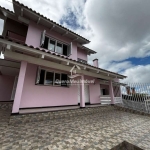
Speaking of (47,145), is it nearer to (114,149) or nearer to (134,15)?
(114,149)

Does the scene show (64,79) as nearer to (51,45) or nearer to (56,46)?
(56,46)

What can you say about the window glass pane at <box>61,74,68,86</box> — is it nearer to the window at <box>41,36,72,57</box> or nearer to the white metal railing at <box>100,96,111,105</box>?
the window at <box>41,36,72,57</box>

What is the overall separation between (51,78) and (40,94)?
4.67ft

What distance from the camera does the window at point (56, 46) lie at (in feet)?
22.4

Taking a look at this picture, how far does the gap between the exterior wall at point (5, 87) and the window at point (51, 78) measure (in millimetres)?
4709

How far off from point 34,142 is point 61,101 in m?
4.08

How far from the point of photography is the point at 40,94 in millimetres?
5477

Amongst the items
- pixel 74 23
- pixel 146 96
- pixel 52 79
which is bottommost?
pixel 146 96

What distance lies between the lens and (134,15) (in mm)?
6832

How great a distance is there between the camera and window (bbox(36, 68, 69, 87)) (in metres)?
5.66

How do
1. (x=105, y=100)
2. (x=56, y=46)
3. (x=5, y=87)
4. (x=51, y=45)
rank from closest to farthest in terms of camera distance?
1. (x=51, y=45)
2. (x=56, y=46)
3. (x=5, y=87)
4. (x=105, y=100)

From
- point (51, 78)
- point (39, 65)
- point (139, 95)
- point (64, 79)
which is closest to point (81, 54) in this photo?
point (64, 79)

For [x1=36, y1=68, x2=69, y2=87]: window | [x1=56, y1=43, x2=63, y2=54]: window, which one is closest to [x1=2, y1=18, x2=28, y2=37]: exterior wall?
[x1=56, y1=43, x2=63, y2=54]: window

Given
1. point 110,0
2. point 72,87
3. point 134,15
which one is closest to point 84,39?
point 110,0
